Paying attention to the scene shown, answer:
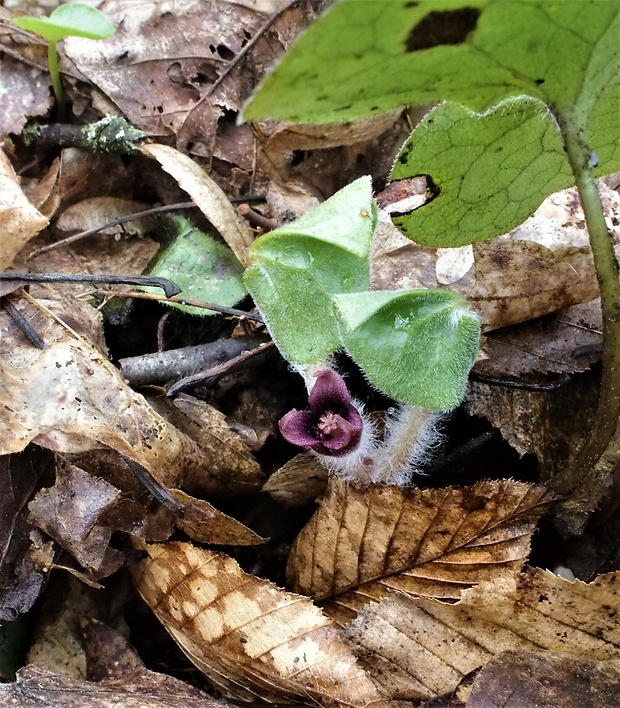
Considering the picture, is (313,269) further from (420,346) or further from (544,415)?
(544,415)

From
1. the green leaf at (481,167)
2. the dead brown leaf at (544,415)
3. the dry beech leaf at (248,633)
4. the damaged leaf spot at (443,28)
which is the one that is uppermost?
the damaged leaf spot at (443,28)

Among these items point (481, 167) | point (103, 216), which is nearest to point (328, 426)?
point (481, 167)

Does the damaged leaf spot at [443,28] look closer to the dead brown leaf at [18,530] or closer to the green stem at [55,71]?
the dead brown leaf at [18,530]

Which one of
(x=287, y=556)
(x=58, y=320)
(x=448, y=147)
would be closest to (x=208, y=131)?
(x=58, y=320)

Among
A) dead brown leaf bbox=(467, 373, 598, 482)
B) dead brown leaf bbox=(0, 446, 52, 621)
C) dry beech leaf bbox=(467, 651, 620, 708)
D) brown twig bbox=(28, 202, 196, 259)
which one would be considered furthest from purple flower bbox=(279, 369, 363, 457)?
brown twig bbox=(28, 202, 196, 259)

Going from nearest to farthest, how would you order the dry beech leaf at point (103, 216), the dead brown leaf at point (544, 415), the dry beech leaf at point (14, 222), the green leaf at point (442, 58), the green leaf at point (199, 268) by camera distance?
1. the green leaf at point (442, 58)
2. the dead brown leaf at point (544, 415)
3. the dry beech leaf at point (14, 222)
4. the green leaf at point (199, 268)
5. the dry beech leaf at point (103, 216)

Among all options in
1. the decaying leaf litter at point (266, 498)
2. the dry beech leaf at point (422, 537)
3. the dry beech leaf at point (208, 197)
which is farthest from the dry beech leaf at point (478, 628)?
the dry beech leaf at point (208, 197)

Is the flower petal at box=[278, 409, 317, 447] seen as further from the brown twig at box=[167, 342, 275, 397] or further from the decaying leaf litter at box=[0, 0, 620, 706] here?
the brown twig at box=[167, 342, 275, 397]

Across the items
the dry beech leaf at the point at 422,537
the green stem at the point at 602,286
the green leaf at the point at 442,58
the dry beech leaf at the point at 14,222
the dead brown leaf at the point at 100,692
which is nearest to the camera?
the green leaf at the point at 442,58
